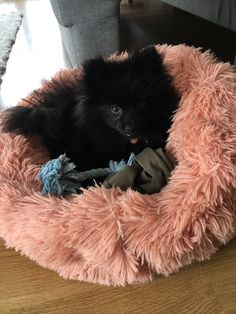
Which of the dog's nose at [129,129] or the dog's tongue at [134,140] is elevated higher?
the dog's nose at [129,129]

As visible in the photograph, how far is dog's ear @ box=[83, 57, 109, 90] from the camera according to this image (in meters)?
0.98

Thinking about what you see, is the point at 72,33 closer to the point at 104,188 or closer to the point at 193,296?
the point at 104,188

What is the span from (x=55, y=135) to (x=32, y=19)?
6.58 ft

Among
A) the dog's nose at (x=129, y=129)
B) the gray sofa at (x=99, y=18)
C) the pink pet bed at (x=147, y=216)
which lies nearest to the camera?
the pink pet bed at (x=147, y=216)

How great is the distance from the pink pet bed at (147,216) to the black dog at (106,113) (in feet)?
0.28

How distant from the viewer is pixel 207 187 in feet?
2.72

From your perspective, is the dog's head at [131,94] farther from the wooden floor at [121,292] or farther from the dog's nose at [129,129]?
the wooden floor at [121,292]

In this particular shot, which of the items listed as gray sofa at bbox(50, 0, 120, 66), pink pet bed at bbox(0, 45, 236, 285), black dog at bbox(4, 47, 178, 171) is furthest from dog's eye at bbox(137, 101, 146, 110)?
gray sofa at bbox(50, 0, 120, 66)

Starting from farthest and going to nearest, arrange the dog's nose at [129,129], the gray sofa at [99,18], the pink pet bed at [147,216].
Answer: the gray sofa at [99,18] → the dog's nose at [129,129] → the pink pet bed at [147,216]

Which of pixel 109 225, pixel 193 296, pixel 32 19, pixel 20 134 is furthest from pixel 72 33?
pixel 32 19

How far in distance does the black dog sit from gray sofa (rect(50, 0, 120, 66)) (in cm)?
42

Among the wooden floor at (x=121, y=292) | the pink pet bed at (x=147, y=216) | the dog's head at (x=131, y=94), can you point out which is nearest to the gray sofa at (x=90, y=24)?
the dog's head at (x=131, y=94)

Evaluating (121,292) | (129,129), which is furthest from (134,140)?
(121,292)

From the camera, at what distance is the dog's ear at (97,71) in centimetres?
98
